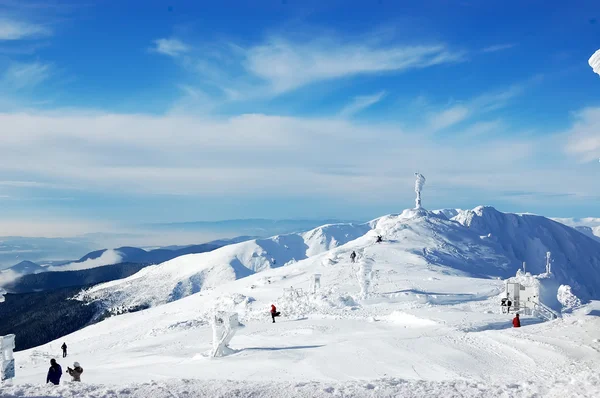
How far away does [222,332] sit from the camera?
70.5 ft

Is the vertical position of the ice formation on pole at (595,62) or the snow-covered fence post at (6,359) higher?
the ice formation on pole at (595,62)

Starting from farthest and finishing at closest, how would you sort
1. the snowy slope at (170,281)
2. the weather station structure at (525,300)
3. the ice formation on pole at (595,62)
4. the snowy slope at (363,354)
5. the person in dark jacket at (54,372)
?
the snowy slope at (170,281), the weather station structure at (525,300), the ice formation on pole at (595,62), the person in dark jacket at (54,372), the snowy slope at (363,354)

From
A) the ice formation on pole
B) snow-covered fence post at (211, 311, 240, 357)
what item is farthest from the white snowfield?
the ice formation on pole

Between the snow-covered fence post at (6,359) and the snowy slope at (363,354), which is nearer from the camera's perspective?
the snowy slope at (363,354)

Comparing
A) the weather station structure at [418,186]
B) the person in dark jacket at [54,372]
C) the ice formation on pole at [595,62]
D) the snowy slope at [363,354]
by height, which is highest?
the weather station structure at [418,186]

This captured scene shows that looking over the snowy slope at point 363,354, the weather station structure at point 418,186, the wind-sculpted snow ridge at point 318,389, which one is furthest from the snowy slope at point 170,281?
the wind-sculpted snow ridge at point 318,389

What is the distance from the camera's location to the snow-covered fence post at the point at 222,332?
2120 cm

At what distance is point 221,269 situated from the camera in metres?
182

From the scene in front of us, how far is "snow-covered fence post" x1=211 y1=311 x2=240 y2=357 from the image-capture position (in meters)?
21.2

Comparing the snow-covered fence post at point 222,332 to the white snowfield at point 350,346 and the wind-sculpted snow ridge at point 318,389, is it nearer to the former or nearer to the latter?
the white snowfield at point 350,346

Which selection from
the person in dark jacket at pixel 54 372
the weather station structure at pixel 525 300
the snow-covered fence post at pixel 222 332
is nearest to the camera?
the person in dark jacket at pixel 54 372

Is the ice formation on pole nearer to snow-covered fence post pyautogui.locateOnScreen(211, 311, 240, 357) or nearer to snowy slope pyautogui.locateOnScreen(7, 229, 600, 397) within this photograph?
snowy slope pyautogui.locateOnScreen(7, 229, 600, 397)

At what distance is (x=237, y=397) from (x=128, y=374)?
20.4ft

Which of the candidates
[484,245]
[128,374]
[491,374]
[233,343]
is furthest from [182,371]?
[484,245]
